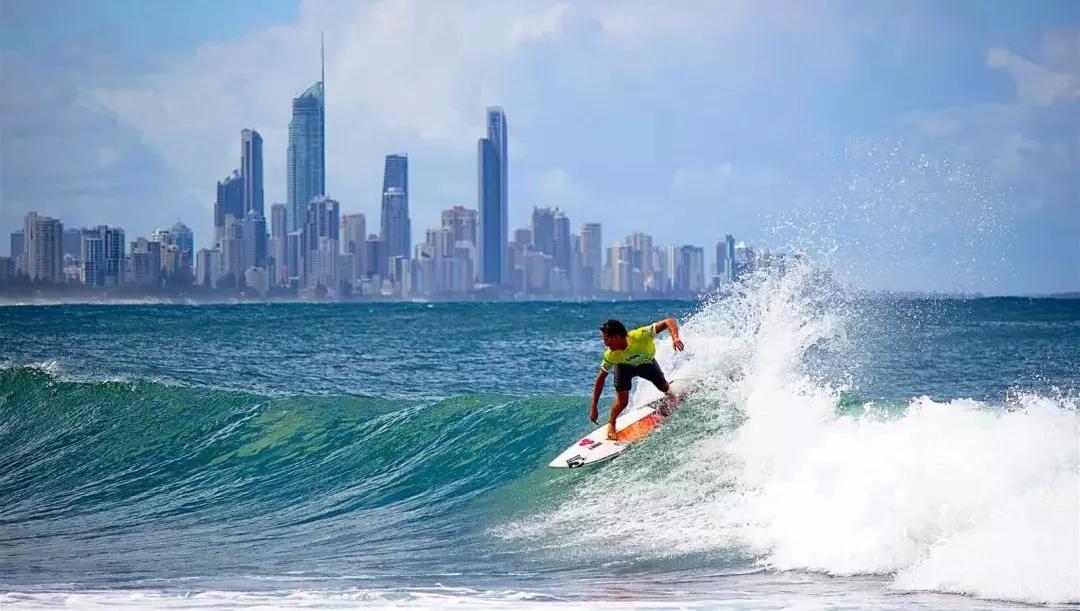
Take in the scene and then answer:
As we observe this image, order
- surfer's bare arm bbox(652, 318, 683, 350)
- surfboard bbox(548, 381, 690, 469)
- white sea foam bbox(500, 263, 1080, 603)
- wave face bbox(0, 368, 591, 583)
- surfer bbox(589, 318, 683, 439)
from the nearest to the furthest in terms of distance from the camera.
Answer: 1. white sea foam bbox(500, 263, 1080, 603)
2. wave face bbox(0, 368, 591, 583)
3. surfer's bare arm bbox(652, 318, 683, 350)
4. surfer bbox(589, 318, 683, 439)
5. surfboard bbox(548, 381, 690, 469)

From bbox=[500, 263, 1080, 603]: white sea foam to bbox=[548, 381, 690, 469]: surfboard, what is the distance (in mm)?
265

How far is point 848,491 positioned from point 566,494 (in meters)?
3.32

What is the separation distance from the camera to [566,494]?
A: 38.3ft

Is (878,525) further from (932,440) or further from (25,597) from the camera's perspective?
(25,597)

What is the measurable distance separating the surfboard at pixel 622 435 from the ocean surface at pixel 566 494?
0.16m

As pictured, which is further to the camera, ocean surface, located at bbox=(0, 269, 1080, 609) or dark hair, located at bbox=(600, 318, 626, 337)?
dark hair, located at bbox=(600, 318, 626, 337)

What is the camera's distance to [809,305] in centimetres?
1371

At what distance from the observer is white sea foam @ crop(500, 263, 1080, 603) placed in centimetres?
808

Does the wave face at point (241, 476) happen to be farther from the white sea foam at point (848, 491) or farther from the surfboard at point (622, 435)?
the white sea foam at point (848, 491)

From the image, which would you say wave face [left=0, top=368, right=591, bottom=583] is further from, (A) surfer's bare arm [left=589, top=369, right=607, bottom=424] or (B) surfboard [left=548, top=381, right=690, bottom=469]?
(A) surfer's bare arm [left=589, top=369, right=607, bottom=424]

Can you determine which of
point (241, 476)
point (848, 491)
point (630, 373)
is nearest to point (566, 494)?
point (630, 373)

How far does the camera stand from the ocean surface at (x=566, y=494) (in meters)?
8.26

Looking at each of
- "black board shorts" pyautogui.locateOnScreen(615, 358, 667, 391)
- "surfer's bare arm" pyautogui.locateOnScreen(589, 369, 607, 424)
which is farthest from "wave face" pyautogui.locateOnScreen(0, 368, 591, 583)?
"black board shorts" pyautogui.locateOnScreen(615, 358, 667, 391)

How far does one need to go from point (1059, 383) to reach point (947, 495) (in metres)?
15.1
